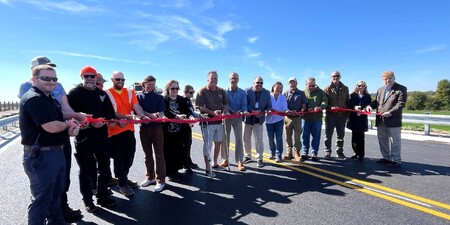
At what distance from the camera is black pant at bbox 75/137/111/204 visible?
4.15 m

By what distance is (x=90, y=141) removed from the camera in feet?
13.7

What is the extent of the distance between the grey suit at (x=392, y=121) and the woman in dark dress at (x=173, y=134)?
4.78m

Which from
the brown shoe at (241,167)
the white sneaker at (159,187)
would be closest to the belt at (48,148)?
the white sneaker at (159,187)

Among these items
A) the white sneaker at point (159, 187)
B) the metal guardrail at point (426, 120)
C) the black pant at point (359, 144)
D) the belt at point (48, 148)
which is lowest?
the white sneaker at point (159, 187)

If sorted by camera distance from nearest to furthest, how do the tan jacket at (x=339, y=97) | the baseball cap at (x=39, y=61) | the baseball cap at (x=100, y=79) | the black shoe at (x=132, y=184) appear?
the baseball cap at (x=39, y=61) < the baseball cap at (x=100, y=79) < the black shoe at (x=132, y=184) < the tan jacket at (x=339, y=97)

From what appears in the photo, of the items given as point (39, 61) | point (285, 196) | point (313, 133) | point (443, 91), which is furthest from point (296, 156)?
point (443, 91)

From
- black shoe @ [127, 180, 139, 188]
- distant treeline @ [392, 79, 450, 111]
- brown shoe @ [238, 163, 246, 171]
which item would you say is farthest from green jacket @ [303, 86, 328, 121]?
distant treeline @ [392, 79, 450, 111]

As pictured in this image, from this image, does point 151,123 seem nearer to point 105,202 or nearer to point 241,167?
point 105,202

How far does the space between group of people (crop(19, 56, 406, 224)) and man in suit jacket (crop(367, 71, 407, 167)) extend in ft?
0.07

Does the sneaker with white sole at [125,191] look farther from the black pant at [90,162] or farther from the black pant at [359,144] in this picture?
the black pant at [359,144]

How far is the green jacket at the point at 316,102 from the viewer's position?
7.36m

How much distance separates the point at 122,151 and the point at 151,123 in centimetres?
72

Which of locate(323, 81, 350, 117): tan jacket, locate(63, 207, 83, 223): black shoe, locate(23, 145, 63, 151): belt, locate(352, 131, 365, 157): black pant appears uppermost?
locate(323, 81, 350, 117): tan jacket

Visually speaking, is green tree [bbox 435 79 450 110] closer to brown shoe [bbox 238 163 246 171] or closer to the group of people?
the group of people
